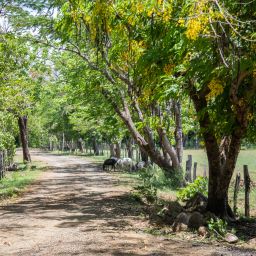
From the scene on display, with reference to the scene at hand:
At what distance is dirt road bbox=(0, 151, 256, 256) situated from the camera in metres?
7.63

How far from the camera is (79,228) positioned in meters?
9.92

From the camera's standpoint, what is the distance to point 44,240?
8.76 metres

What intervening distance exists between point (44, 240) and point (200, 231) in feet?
11.6

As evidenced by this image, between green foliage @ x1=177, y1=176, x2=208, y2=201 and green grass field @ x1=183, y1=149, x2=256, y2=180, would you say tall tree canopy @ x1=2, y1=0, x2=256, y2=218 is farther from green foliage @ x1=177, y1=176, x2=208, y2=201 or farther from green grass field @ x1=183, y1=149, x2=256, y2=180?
green grass field @ x1=183, y1=149, x2=256, y2=180

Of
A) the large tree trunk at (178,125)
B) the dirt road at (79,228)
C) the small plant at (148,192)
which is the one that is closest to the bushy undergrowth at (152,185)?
the small plant at (148,192)

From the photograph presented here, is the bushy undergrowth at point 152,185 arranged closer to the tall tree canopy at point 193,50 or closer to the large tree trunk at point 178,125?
the large tree trunk at point 178,125

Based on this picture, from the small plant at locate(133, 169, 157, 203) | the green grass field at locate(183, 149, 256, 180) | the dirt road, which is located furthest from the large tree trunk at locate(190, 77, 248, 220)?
the green grass field at locate(183, 149, 256, 180)

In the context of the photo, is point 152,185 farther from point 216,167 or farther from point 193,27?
point 193,27

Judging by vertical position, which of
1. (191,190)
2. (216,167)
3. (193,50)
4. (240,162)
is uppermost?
(193,50)

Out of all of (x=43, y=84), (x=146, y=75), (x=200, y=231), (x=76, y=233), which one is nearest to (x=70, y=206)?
(x=76, y=233)

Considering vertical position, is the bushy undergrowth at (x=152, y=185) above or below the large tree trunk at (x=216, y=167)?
below

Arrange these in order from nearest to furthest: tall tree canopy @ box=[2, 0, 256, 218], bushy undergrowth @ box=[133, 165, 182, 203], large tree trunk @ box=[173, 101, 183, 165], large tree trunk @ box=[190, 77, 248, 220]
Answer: tall tree canopy @ box=[2, 0, 256, 218] < large tree trunk @ box=[190, 77, 248, 220] < bushy undergrowth @ box=[133, 165, 182, 203] < large tree trunk @ box=[173, 101, 183, 165]

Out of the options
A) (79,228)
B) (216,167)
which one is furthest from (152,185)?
(79,228)

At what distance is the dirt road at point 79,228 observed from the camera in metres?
7.63
